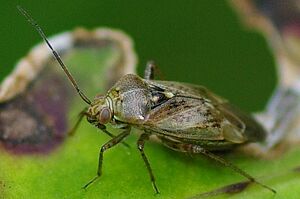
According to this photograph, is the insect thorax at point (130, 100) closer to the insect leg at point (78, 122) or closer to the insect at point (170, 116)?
the insect at point (170, 116)

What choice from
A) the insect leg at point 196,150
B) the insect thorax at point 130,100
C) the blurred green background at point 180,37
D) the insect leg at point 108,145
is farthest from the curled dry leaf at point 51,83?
the insect leg at point 196,150

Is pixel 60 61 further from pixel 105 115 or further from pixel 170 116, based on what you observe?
pixel 170 116

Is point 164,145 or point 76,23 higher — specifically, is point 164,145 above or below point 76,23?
below

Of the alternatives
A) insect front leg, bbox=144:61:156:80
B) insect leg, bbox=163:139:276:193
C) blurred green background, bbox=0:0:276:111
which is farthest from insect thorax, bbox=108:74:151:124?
blurred green background, bbox=0:0:276:111

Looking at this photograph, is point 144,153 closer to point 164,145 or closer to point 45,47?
point 164,145

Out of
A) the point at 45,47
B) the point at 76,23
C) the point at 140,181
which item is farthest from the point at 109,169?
the point at 76,23

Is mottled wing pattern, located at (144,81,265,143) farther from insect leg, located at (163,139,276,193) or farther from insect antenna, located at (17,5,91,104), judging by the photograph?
insect antenna, located at (17,5,91,104)
